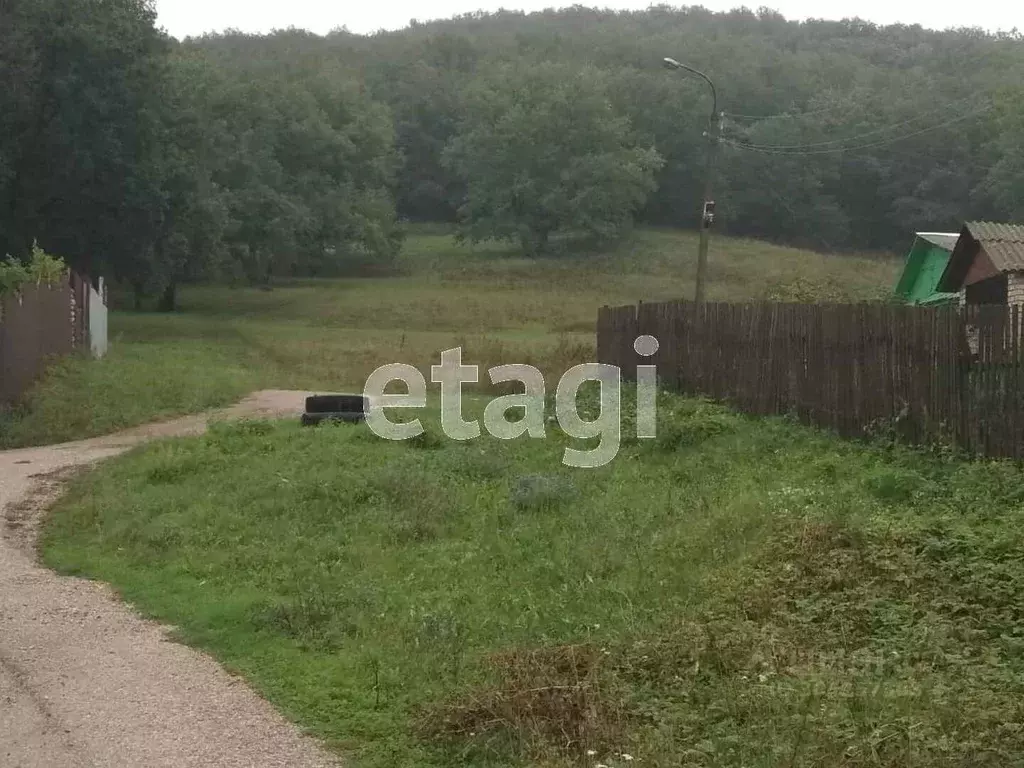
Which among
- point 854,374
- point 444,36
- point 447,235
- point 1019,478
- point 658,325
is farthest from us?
point 444,36

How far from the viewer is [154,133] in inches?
1277

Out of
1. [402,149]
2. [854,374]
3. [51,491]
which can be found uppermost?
[402,149]

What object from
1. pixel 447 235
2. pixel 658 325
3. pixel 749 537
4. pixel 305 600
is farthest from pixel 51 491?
pixel 447 235

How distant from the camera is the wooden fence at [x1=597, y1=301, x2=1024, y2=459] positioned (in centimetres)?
1021

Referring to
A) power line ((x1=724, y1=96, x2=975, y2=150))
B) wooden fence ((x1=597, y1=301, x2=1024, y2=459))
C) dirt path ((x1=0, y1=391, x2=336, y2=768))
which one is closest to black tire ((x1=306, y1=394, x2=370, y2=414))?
wooden fence ((x1=597, y1=301, x2=1024, y2=459))

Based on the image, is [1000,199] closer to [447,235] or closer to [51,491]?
[447,235]

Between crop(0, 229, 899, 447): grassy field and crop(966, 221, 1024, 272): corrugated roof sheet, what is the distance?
415 inches

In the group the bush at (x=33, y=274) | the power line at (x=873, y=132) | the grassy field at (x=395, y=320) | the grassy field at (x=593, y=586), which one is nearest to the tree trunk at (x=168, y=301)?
the grassy field at (x=395, y=320)

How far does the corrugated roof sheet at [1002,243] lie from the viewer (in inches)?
607

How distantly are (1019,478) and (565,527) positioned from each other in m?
3.79

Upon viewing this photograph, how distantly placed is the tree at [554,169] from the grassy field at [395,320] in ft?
6.57

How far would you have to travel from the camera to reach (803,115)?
72.1m

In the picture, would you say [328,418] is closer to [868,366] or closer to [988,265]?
[868,366]

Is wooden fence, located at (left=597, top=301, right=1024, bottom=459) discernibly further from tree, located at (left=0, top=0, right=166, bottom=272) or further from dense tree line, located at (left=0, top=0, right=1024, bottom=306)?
tree, located at (left=0, top=0, right=166, bottom=272)
